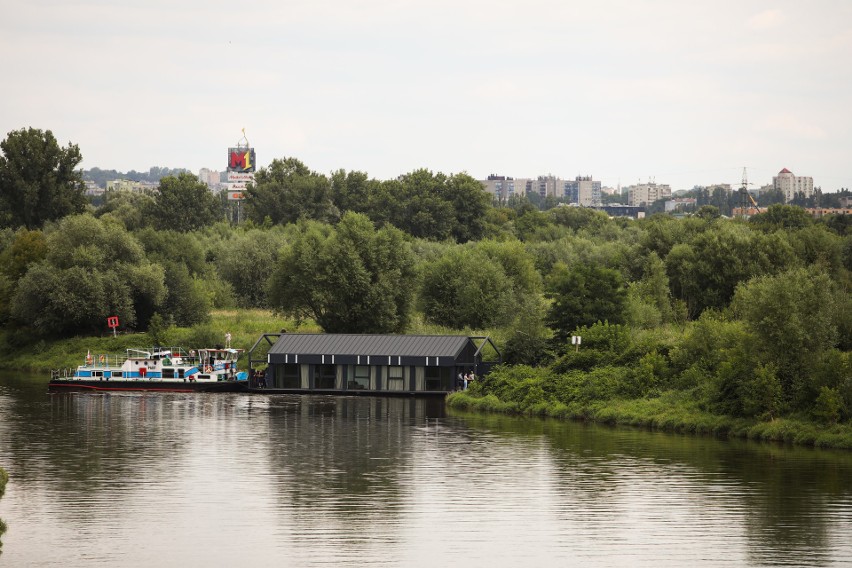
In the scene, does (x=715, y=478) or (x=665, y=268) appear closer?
(x=715, y=478)

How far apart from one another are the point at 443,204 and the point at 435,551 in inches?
4100

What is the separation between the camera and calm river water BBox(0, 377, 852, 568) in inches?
1267

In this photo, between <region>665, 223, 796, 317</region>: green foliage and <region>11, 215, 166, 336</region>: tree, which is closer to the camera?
<region>11, 215, 166, 336</region>: tree

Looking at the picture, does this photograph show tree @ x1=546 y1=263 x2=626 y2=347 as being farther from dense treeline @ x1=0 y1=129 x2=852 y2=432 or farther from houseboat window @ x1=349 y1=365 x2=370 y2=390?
houseboat window @ x1=349 y1=365 x2=370 y2=390

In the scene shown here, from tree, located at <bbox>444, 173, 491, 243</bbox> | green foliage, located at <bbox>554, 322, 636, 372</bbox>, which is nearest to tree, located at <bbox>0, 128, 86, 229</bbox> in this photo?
tree, located at <bbox>444, 173, 491, 243</bbox>

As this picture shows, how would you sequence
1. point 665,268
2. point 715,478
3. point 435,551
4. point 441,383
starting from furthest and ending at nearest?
point 665,268 → point 441,383 → point 715,478 → point 435,551

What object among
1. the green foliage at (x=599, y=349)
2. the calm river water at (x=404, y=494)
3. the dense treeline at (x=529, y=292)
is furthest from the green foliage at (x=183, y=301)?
the green foliage at (x=599, y=349)

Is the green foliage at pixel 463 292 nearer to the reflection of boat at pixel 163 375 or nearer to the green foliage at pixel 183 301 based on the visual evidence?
the reflection of boat at pixel 163 375

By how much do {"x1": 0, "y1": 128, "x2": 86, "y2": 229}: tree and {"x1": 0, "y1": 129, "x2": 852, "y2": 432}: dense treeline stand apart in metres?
0.21

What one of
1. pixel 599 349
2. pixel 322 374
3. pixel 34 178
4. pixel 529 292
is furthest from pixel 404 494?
pixel 34 178

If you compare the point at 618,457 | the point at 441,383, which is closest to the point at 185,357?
the point at 441,383

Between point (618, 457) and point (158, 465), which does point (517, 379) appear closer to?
point (618, 457)

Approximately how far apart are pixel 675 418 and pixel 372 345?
20.3 metres

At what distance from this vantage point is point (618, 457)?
46.3m
